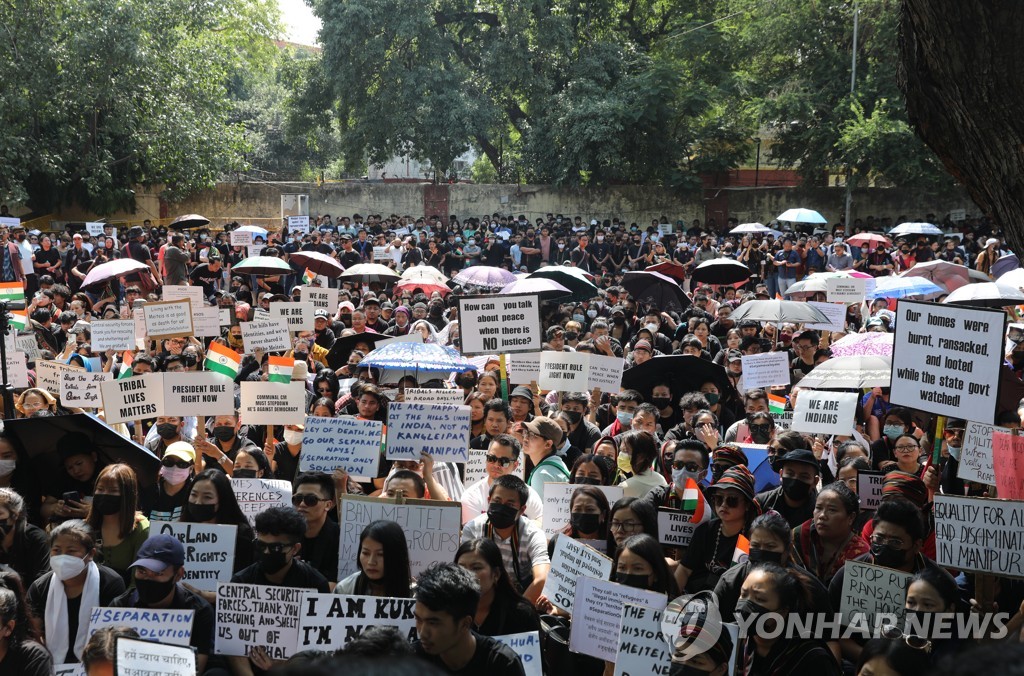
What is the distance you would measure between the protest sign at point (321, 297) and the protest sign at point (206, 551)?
8104 mm

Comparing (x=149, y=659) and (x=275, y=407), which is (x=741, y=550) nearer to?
(x=149, y=659)

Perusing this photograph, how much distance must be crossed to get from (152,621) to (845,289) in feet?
39.4

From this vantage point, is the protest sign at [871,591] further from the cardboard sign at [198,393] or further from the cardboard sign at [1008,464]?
the cardboard sign at [198,393]

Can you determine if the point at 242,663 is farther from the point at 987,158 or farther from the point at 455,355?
the point at 455,355

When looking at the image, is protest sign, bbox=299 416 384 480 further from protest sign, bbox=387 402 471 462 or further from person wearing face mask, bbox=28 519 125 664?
person wearing face mask, bbox=28 519 125 664

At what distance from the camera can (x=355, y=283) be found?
1988 centimetres

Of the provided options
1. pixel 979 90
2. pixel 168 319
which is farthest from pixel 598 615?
pixel 168 319

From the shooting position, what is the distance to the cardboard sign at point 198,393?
828 cm

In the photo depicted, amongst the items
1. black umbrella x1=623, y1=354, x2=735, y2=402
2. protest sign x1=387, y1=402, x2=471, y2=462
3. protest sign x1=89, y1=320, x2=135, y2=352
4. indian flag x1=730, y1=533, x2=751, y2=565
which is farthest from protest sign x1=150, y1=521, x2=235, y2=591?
protest sign x1=89, y1=320, x2=135, y2=352

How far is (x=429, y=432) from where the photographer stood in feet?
23.7

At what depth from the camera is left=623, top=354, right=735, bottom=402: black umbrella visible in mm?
9773

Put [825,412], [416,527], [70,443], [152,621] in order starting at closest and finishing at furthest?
1. [152,621]
2. [416,527]
3. [70,443]
4. [825,412]

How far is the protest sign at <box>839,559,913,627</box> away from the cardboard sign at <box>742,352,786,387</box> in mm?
5274

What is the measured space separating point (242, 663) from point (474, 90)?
30304 mm
